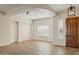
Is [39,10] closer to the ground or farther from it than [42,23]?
farther from it

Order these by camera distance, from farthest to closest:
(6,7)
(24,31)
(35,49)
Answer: (24,31), (35,49), (6,7)

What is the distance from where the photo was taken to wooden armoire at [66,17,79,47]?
2.24m

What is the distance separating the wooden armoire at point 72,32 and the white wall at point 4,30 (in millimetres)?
1225

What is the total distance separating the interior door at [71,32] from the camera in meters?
2.26

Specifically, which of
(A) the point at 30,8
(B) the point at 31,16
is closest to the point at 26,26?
(B) the point at 31,16

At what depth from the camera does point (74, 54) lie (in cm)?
213

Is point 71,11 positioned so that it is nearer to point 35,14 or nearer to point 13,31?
point 35,14

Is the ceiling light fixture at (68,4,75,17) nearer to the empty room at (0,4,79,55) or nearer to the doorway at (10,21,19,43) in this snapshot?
the empty room at (0,4,79,55)

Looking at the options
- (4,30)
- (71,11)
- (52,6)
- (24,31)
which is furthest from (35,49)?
(71,11)

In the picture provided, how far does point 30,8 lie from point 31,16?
27 centimetres

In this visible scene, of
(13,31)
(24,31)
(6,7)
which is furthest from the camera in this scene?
(24,31)

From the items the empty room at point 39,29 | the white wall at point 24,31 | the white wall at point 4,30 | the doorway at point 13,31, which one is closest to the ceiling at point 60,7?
the empty room at point 39,29

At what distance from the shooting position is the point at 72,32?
2303mm

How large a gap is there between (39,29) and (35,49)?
52 cm
